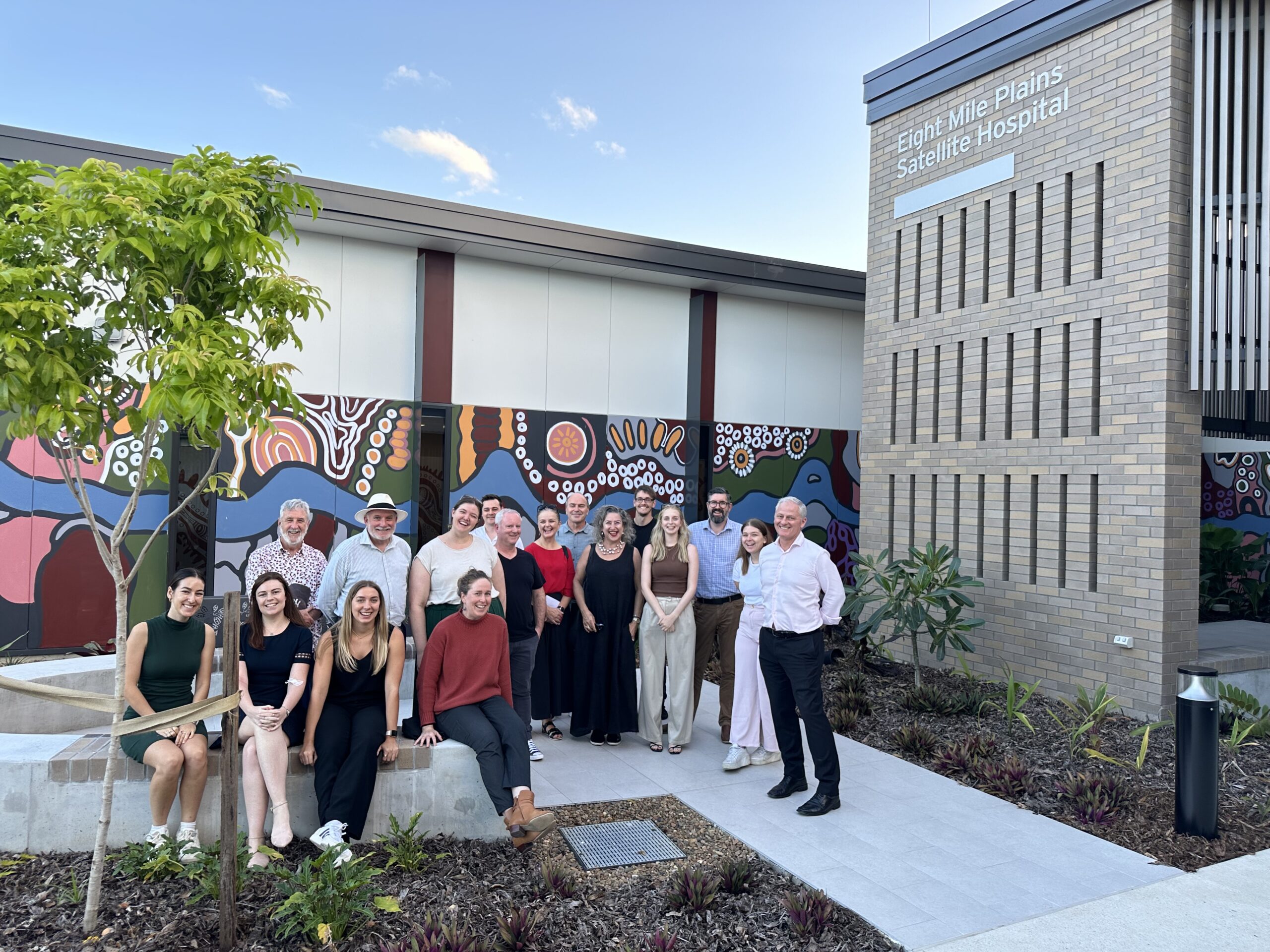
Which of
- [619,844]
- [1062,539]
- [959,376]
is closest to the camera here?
[619,844]

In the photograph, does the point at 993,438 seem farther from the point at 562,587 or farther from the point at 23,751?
the point at 23,751

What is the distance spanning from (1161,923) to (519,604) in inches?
154

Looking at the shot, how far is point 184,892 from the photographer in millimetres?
3822

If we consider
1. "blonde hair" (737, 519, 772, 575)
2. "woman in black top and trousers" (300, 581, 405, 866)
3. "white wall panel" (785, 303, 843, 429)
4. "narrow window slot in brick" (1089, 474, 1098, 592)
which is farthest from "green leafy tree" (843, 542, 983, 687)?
"woman in black top and trousers" (300, 581, 405, 866)

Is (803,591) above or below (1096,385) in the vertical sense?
below

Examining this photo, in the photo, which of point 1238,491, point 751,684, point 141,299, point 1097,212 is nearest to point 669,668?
point 751,684

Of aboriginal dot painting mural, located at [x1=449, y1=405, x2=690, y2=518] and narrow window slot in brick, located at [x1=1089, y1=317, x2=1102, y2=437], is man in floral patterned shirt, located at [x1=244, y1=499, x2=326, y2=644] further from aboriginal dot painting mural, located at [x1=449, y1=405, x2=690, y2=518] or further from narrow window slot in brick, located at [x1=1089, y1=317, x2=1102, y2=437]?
narrow window slot in brick, located at [x1=1089, y1=317, x2=1102, y2=437]

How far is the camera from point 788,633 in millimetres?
5414

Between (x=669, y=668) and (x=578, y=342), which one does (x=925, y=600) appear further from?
(x=578, y=342)

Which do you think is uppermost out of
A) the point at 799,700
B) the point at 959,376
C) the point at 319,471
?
the point at 959,376

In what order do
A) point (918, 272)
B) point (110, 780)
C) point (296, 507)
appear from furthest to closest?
point (918, 272), point (296, 507), point (110, 780)

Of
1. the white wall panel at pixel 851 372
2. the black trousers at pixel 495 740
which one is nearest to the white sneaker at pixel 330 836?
the black trousers at pixel 495 740

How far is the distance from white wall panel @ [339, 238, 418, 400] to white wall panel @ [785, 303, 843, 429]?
5.52 metres

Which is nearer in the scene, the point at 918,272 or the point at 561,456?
the point at 918,272
